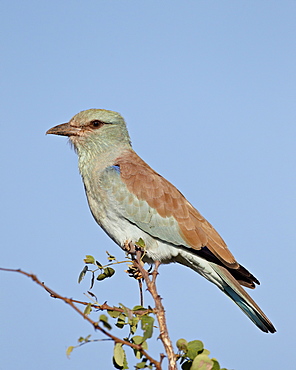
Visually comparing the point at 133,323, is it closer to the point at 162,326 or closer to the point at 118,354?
the point at 162,326

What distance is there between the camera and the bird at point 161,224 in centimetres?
675

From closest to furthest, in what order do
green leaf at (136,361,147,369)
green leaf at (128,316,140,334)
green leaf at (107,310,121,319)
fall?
green leaf at (136,361,147,369)
green leaf at (128,316,140,334)
green leaf at (107,310,121,319)

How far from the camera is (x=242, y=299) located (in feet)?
21.7

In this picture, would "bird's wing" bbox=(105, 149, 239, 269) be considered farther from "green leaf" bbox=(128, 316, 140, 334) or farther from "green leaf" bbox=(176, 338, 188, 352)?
"green leaf" bbox=(176, 338, 188, 352)

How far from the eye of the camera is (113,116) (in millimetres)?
7867

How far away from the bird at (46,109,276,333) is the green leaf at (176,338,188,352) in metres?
2.98

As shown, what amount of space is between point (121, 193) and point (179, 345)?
344 cm

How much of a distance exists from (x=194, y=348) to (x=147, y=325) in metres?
0.35

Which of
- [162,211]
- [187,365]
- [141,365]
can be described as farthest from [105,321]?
[162,211]

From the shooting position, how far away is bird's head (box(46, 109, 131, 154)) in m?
7.69

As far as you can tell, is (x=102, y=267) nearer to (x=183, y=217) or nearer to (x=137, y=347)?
(x=137, y=347)

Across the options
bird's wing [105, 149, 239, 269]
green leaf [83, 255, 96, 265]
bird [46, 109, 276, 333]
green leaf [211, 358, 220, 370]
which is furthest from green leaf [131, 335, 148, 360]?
bird's wing [105, 149, 239, 269]

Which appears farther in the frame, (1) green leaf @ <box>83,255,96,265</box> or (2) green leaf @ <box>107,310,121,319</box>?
(1) green leaf @ <box>83,255,96,265</box>

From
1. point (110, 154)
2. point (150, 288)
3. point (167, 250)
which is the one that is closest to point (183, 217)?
point (167, 250)
